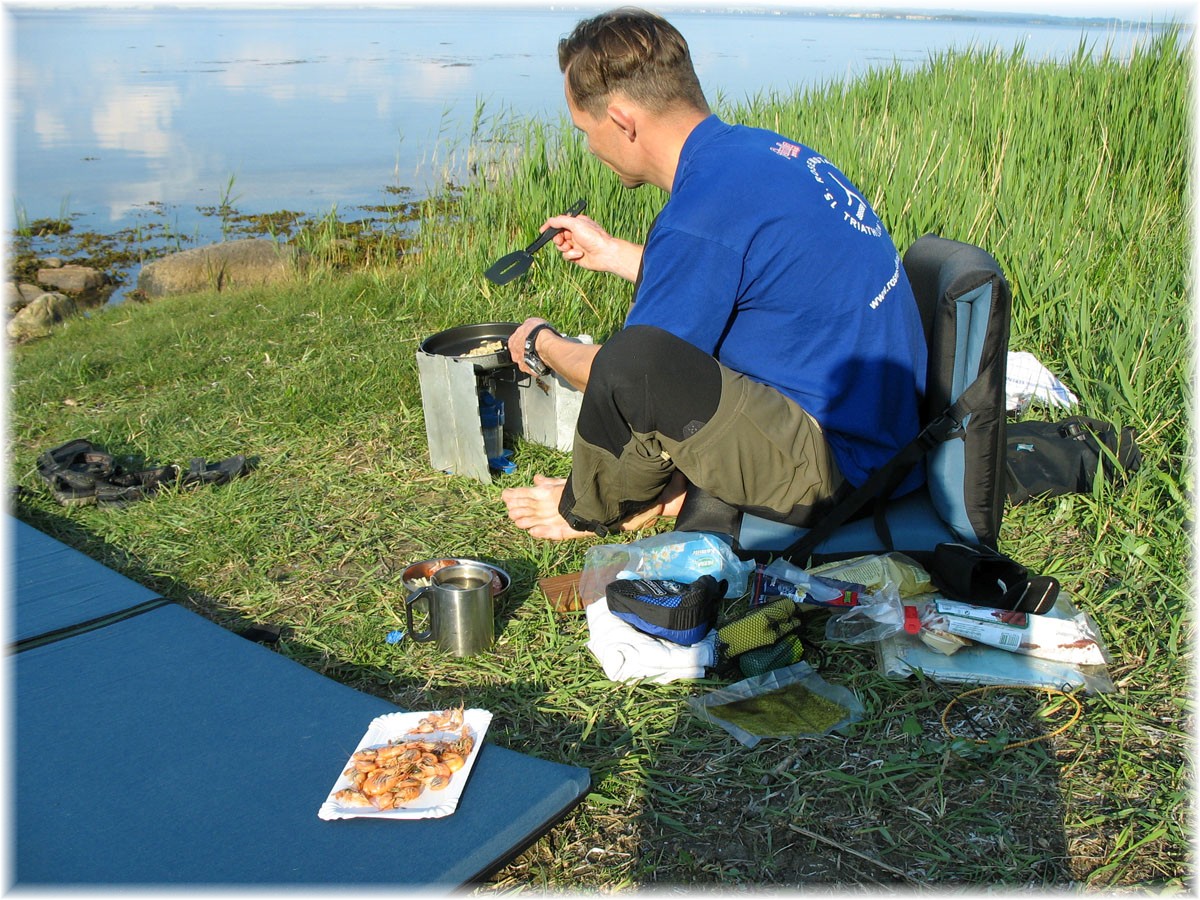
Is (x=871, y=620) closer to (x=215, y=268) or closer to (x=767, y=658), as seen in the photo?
(x=767, y=658)

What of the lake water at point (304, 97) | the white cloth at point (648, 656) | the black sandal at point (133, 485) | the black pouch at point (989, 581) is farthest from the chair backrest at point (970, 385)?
the lake water at point (304, 97)

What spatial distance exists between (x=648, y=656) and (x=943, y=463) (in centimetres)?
91

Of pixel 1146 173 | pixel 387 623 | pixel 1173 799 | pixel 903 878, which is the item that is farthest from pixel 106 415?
pixel 1146 173

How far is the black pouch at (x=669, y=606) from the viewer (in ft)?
7.29

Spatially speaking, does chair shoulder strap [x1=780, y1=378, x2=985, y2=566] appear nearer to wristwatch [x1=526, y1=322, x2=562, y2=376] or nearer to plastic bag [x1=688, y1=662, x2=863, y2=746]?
plastic bag [x1=688, y1=662, x2=863, y2=746]

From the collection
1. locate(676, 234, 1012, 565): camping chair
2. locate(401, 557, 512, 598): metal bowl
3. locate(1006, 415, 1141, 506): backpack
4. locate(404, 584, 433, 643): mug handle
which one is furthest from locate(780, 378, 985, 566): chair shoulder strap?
locate(404, 584, 433, 643): mug handle

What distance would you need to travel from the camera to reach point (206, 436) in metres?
3.65

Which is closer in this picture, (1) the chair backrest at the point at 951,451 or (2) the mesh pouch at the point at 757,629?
(2) the mesh pouch at the point at 757,629

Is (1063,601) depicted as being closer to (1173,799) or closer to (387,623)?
(1173,799)

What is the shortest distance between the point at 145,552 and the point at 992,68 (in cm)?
631

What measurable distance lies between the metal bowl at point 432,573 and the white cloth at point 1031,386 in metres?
1.90

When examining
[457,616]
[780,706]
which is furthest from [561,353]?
[780,706]

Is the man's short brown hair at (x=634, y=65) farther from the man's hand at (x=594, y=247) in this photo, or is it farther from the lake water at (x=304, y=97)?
the lake water at (x=304, y=97)

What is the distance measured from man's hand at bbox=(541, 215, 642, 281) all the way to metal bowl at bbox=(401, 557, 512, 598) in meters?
1.17
